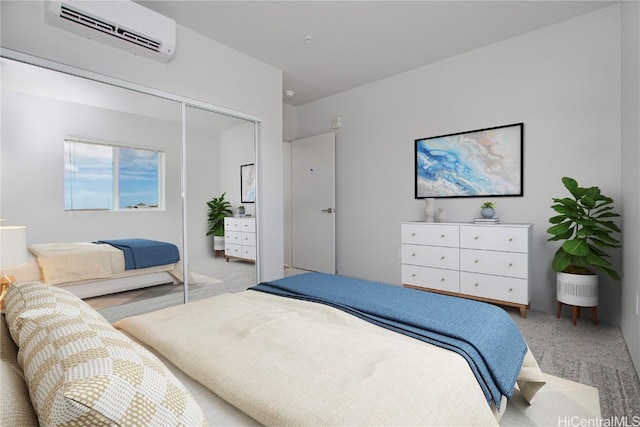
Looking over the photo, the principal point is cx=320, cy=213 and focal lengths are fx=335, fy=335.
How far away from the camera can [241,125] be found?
3645 millimetres

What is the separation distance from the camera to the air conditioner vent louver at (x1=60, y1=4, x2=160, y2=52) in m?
2.25

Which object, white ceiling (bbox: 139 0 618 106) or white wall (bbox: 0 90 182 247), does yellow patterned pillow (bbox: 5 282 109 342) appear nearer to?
white wall (bbox: 0 90 182 247)

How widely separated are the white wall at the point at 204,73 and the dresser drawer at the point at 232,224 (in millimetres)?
243

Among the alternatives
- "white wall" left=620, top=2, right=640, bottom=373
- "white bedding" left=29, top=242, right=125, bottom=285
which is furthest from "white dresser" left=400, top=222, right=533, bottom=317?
"white bedding" left=29, top=242, right=125, bottom=285

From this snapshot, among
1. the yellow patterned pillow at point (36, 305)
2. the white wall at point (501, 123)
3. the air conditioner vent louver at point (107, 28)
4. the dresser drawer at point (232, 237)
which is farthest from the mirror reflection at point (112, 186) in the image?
the white wall at point (501, 123)

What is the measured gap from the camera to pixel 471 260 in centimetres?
321

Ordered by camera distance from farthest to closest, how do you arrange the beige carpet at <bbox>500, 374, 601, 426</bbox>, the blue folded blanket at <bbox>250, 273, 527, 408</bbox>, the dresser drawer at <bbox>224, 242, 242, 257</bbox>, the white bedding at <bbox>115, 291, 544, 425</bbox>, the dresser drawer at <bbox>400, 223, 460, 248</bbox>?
the dresser drawer at <bbox>224, 242, 242, 257</bbox> < the dresser drawer at <bbox>400, 223, 460, 248</bbox> < the beige carpet at <bbox>500, 374, 601, 426</bbox> < the blue folded blanket at <bbox>250, 273, 527, 408</bbox> < the white bedding at <bbox>115, 291, 544, 425</bbox>

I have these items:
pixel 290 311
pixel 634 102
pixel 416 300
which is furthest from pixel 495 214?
pixel 290 311

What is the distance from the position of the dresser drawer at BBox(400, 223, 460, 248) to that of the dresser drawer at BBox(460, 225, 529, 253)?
81 millimetres

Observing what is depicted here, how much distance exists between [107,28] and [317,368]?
9.11ft

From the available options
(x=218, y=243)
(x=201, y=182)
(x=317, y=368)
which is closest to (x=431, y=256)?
(x=218, y=243)

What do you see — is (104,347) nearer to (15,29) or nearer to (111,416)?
(111,416)

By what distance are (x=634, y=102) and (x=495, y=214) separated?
4.70ft

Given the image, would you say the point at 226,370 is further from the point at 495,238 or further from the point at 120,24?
the point at 495,238
